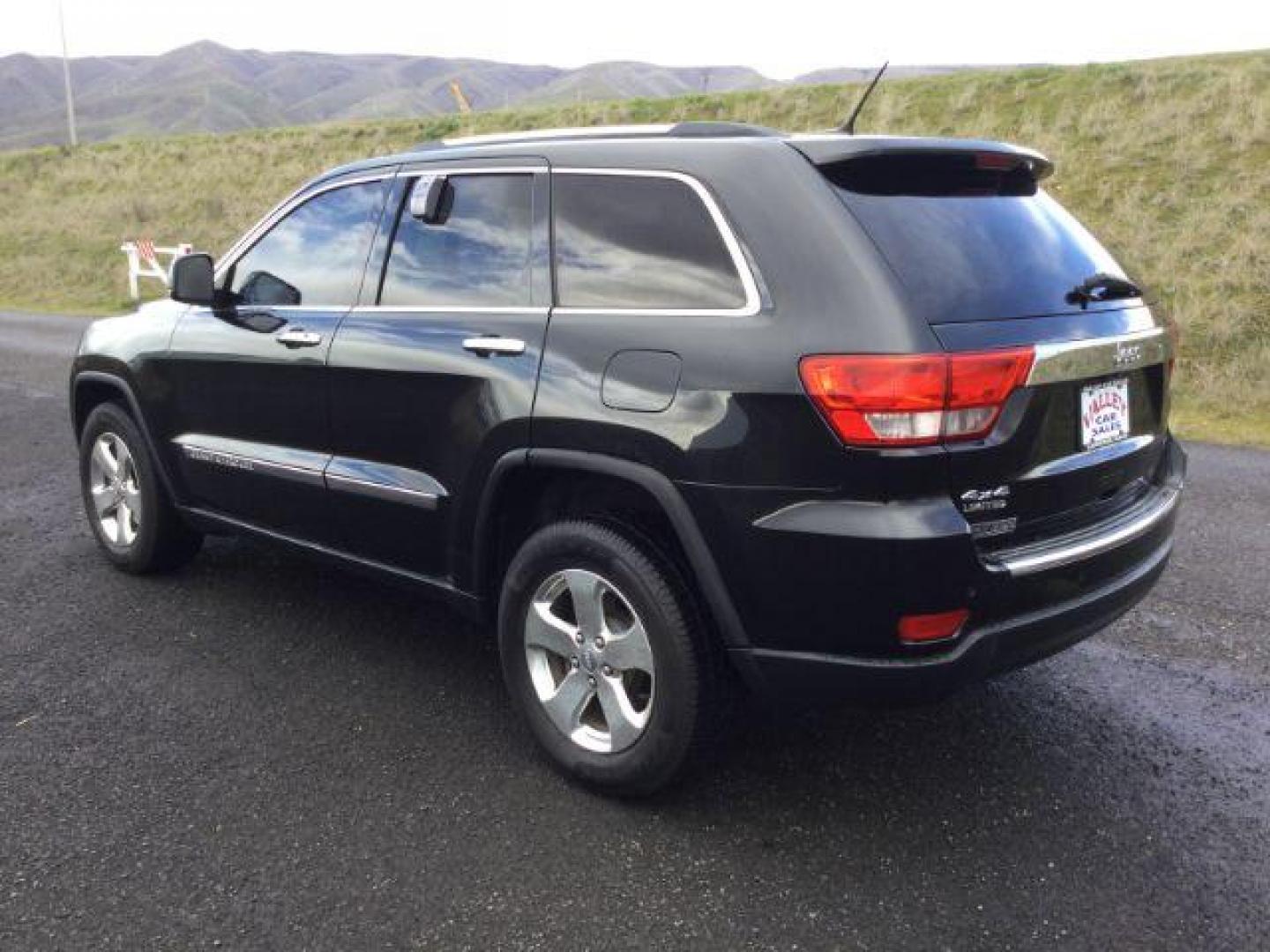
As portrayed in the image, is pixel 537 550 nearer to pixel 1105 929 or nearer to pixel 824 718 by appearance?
pixel 824 718

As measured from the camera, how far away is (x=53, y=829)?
287 cm

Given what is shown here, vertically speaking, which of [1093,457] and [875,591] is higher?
[1093,457]

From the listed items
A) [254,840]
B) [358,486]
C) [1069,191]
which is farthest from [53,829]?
[1069,191]

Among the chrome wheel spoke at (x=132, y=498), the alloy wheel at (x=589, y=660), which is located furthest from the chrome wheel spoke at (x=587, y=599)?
the chrome wheel spoke at (x=132, y=498)

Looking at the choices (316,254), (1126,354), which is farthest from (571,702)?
(316,254)

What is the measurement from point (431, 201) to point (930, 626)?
2.09m

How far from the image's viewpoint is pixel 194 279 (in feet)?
13.4

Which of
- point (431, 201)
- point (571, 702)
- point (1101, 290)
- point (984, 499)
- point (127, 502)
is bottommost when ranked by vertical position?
point (127, 502)

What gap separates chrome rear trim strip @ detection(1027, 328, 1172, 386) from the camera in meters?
2.67

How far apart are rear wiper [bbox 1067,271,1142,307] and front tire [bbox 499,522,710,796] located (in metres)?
1.33

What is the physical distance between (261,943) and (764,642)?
135cm

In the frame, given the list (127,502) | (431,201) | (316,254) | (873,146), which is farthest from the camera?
(127,502)

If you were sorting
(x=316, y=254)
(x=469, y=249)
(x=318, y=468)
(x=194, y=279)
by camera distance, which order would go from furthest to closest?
(x=194, y=279) → (x=316, y=254) → (x=318, y=468) → (x=469, y=249)

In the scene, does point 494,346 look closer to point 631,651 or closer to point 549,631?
point 549,631
